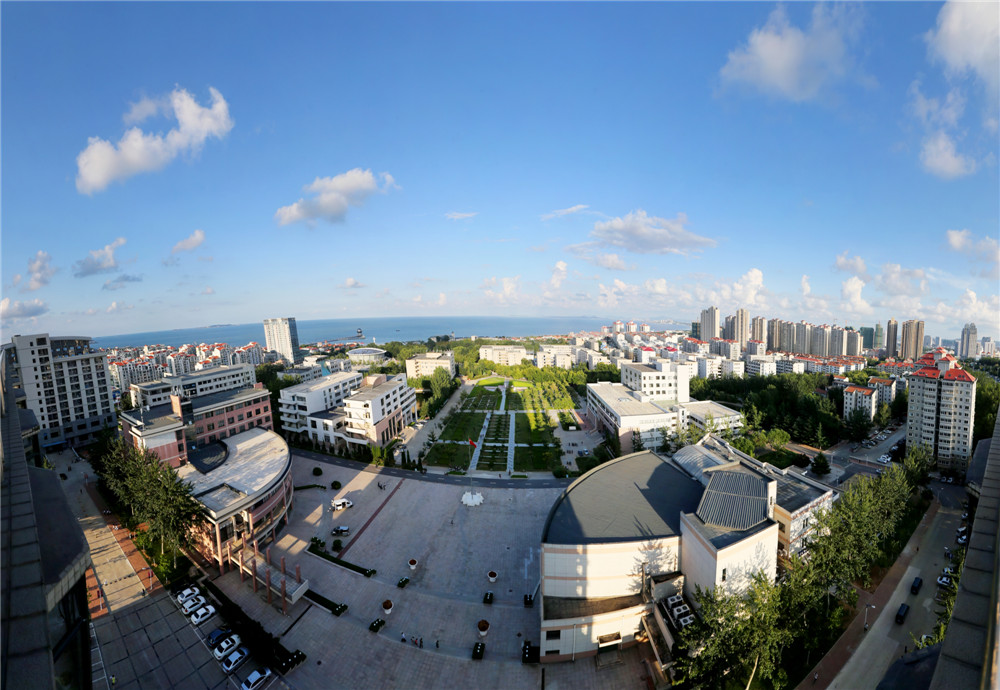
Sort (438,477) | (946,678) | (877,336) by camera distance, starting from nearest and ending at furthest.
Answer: (946,678), (438,477), (877,336)

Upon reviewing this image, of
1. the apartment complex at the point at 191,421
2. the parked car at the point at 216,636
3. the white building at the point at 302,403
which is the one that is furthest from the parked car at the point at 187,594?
the white building at the point at 302,403

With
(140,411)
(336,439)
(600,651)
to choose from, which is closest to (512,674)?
(600,651)

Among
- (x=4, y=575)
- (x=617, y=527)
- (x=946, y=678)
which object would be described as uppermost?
(x=4, y=575)

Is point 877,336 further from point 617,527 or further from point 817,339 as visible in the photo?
point 617,527

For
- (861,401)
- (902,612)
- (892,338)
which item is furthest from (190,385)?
(892,338)

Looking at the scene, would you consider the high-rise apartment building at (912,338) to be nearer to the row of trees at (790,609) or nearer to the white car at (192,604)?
the row of trees at (790,609)

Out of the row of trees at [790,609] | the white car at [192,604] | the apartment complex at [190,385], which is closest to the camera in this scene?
the row of trees at [790,609]
